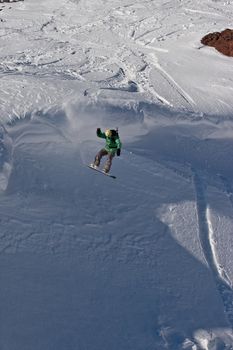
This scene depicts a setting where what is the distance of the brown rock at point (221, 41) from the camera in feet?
61.6

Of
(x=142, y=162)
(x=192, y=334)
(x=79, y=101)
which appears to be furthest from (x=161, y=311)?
(x=79, y=101)

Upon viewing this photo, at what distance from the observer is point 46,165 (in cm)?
1091

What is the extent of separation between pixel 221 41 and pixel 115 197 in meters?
11.1

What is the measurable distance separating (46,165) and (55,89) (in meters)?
3.72

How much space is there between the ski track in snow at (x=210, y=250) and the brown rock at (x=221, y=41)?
28.2ft

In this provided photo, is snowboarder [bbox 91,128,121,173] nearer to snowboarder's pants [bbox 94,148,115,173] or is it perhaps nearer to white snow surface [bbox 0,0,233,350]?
snowboarder's pants [bbox 94,148,115,173]

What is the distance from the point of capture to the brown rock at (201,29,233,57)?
18766 millimetres

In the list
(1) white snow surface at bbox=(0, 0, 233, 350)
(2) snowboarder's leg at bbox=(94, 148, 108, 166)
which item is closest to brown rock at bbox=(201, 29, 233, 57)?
(1) white snow surface at bbox=(0, 0, 233, 350)

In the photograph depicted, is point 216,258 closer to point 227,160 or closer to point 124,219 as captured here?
point 124,219

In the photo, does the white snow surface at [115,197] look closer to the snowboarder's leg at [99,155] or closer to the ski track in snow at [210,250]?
the ski track in snow at [210,250]

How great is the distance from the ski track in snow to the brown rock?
860 centimetres

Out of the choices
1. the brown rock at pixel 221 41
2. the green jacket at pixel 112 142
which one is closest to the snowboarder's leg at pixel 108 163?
the green jacket at pixel 112 142

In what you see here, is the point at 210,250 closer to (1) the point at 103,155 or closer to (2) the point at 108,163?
(2) the point at 108,163

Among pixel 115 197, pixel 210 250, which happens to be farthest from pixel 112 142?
pixel 210 250
